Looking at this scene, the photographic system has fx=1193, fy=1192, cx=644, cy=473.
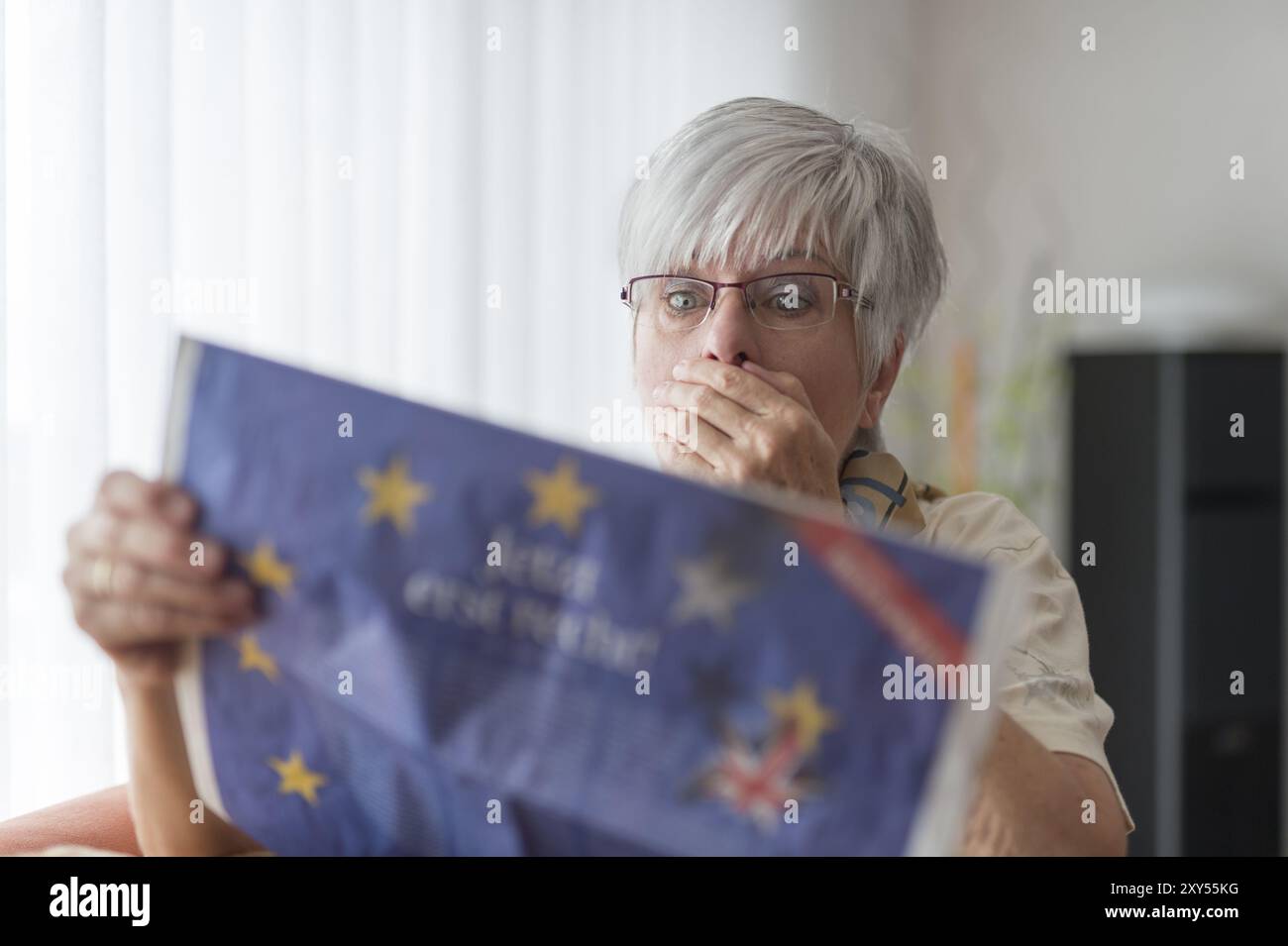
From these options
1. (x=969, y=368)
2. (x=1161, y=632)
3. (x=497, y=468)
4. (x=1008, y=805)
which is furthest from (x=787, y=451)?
(x=969, y=368)

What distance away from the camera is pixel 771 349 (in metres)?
1.06

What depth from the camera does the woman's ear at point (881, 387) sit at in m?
1.18

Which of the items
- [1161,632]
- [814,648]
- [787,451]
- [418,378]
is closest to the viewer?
[814,648]

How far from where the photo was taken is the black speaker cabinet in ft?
7.90

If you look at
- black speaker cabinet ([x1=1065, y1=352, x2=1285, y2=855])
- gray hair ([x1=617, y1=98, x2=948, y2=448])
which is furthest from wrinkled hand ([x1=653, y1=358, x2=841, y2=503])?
black speaker cabinet ([x1=1065, y1=352, x2=1285, y2=855])

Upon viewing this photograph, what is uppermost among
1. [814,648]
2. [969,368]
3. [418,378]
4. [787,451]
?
[969,368]

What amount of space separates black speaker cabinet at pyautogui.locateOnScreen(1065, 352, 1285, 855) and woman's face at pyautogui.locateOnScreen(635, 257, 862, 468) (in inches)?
61.1

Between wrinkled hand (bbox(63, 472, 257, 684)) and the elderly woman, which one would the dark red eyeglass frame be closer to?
the elderly woman

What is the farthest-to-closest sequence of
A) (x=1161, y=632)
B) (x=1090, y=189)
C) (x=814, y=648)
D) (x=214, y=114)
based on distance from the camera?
(x=1090, y=189), (x=1161, y=632), (x=214, y=114), (x=814, y=648)

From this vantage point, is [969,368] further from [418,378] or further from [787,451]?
[787,451]

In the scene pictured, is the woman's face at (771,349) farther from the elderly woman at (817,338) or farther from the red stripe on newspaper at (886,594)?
the red stripe on newspaper at (886,594)

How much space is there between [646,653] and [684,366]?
21.7 inches

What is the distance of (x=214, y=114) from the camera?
61.6 inches

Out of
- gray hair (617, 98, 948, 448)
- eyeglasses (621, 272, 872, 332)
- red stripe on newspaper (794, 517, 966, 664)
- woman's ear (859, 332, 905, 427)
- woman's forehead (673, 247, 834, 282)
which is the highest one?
gray hair (617, 98, 948, 448)
